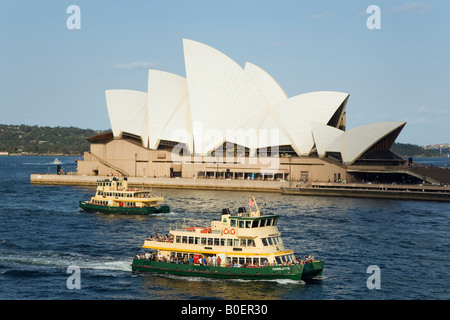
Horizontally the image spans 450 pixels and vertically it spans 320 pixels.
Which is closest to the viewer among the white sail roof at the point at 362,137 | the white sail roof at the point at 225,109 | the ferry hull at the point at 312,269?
the ferry hull at the point at 312,269

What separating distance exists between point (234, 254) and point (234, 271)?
3.61ft

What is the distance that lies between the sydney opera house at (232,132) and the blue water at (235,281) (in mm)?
19993

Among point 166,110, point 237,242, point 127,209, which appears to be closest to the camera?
point 237,242

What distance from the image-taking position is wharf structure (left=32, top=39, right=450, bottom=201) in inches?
3991

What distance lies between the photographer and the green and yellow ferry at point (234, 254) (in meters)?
37.7

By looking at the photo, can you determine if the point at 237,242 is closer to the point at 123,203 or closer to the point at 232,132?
the point at 123,203

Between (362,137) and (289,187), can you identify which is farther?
(362,137)

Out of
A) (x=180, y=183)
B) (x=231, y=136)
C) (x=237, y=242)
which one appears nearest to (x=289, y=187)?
(x=231, y=136)

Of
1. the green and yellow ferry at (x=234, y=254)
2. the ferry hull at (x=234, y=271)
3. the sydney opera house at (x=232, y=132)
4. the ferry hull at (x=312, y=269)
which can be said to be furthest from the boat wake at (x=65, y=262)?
the sydney opera house at (x=232, y=132)

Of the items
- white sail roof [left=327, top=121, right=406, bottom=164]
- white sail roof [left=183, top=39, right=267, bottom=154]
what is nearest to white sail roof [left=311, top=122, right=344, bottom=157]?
white sail roof [left=327, top=121, right=406, bottom=164]

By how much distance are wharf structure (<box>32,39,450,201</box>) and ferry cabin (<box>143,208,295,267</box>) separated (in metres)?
59.9

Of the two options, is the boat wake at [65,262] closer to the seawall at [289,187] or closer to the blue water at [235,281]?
the blue water at [235,281]

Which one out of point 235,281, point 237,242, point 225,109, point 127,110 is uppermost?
point 127,110

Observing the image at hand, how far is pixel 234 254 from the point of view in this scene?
3834cm
